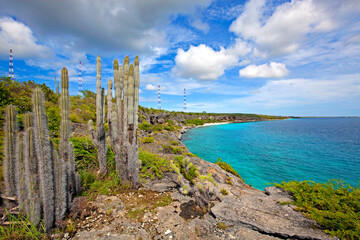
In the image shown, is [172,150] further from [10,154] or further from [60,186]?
[10,154]

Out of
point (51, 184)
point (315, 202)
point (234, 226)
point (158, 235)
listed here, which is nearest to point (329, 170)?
point (315, 202)

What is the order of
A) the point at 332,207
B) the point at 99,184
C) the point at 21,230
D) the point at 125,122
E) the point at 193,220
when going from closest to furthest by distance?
1. the point at 21,230
2. the point at 193,220
3. the point at 332,207
4. the point at 99,184
5. the point at 125,122

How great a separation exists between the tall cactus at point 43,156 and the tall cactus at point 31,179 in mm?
92

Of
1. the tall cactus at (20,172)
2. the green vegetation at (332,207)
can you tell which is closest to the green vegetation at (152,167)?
the tall cactus at (20,172)

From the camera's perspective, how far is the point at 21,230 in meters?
3.01

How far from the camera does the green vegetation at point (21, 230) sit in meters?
2.94

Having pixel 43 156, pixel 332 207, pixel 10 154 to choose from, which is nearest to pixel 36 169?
pixel 43 156

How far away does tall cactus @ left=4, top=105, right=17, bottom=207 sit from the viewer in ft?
11.8

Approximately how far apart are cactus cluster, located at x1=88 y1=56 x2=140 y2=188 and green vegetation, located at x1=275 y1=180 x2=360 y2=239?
5855 millimetres

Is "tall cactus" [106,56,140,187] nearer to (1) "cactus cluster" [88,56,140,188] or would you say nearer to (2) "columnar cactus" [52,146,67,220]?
(1) "cactus cluster" [88,56,140,188]

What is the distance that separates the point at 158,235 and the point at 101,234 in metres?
1.31

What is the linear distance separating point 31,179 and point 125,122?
9.11 feet

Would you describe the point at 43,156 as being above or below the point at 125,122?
below

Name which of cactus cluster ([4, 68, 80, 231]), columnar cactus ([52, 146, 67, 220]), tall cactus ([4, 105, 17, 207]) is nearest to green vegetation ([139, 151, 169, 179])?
columnar cactus ([52, 146, 67, 220])
